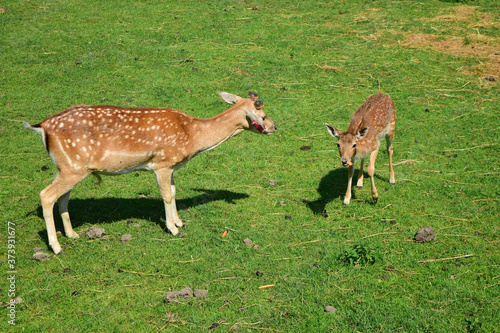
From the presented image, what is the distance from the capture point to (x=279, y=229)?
26.2 feet

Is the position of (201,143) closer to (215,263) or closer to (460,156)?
(215,263)

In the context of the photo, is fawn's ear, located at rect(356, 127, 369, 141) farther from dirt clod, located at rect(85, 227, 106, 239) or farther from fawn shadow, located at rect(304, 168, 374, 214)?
Answer: dirt clod, located at rect(85, 227, 106, 239)

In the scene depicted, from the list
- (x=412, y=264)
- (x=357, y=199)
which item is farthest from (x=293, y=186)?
(x=412, y=264)

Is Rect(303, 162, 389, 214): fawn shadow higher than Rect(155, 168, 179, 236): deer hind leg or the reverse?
the reverse

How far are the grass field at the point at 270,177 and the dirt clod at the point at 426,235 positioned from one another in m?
0.09

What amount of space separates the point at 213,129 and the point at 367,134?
295 cm

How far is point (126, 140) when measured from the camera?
7.47m

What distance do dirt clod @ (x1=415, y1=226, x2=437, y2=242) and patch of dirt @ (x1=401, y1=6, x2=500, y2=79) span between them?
7355mm

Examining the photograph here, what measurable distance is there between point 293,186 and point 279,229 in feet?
4.80

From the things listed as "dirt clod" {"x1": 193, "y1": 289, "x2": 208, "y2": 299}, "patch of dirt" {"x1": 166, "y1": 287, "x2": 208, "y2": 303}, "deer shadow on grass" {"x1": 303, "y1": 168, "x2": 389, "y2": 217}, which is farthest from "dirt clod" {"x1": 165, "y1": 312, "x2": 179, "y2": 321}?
"deer shadow on grass" {"x1": 303, "y1": 168, "x2": 389, "y2": 217}

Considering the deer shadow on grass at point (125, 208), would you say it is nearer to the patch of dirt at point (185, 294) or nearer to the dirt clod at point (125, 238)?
the dirt clod at point (125, 238)

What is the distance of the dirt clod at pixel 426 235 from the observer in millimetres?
7480

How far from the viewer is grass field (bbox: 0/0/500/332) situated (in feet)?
20.9

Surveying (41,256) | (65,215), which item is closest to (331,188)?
(65,215)
